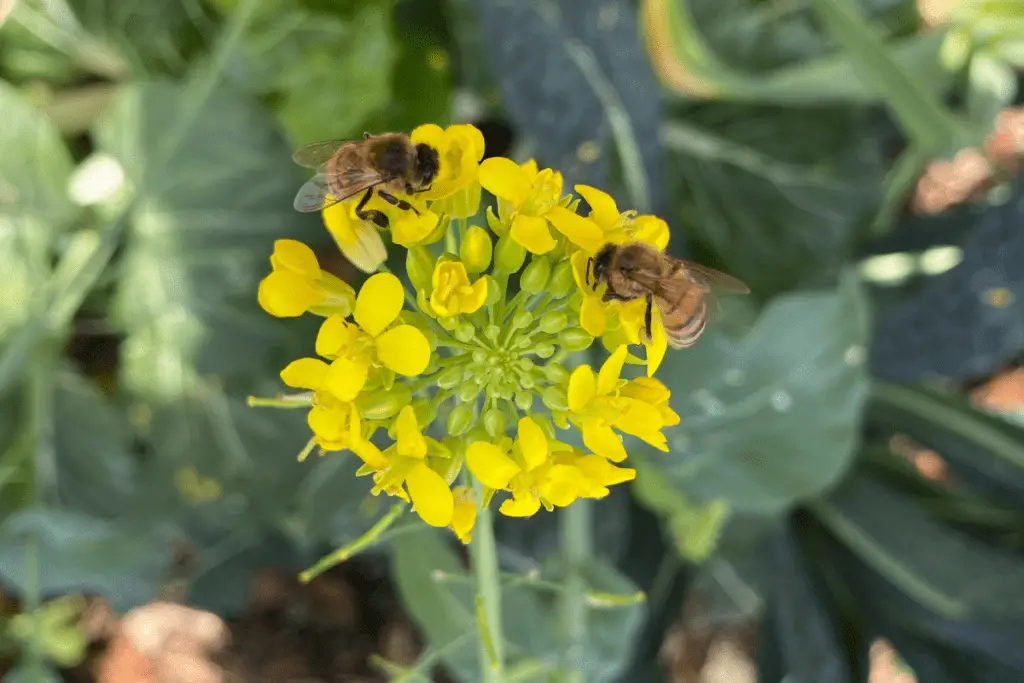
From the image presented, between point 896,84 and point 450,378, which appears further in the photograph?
point 896,84

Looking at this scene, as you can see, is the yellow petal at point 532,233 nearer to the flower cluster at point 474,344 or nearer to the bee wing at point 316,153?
the flower cluster at point 474,344

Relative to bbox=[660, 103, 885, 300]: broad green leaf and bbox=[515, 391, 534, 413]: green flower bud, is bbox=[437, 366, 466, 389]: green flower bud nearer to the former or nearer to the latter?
bbox=[515, 391, 534, 413]: green flower bud

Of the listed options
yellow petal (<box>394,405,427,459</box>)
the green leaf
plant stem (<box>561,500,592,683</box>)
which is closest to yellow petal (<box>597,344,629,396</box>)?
yellow petal (<box>394,405,427,459</box>)

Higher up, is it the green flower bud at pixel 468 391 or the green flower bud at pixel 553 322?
the green flower bud at pixel 553 322

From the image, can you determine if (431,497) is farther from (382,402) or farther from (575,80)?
(575,80)

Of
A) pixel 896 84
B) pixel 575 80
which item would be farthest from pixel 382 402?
pixel 896 84

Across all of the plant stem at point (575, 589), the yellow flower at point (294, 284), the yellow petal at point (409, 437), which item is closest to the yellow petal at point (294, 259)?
the yellow flower at point (294, 284)
